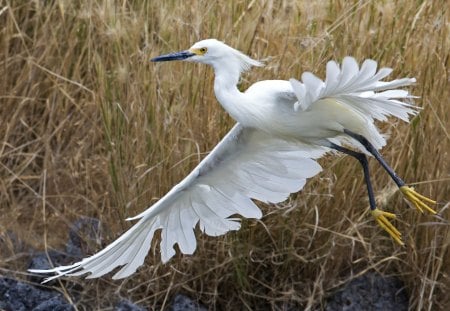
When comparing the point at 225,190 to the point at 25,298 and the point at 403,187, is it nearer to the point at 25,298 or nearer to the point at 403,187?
the point at 403,187

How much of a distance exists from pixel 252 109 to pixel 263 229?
2.96 ft

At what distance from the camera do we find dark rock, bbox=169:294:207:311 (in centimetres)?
460

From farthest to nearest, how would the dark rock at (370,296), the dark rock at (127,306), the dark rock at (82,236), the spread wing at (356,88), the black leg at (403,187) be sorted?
the dark rock at (82,236) < the dark rock at (370,296) < the dark rock at (127,306) < the black leg at (403,187) < the spread wing at (356,88)

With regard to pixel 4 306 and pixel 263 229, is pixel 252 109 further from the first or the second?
pixel 4 306

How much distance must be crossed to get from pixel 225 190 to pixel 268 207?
283 mm

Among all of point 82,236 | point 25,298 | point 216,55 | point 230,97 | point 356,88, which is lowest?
point 25,298

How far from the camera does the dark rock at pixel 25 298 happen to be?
458 cm

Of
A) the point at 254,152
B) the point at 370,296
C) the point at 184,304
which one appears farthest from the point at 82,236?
the point at 370,296

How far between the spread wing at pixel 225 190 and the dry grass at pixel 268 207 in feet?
0.73

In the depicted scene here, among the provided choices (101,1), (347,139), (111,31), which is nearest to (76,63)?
(101,1)

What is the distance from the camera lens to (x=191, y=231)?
14.4 feet

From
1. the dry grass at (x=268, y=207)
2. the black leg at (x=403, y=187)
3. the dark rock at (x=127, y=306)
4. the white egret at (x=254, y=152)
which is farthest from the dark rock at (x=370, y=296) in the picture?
the dark rock at (x=127, y=306)

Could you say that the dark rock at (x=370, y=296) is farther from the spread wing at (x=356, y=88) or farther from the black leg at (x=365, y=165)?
the spread wing at (x=356, y=88)

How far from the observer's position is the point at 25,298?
15.2 feet
